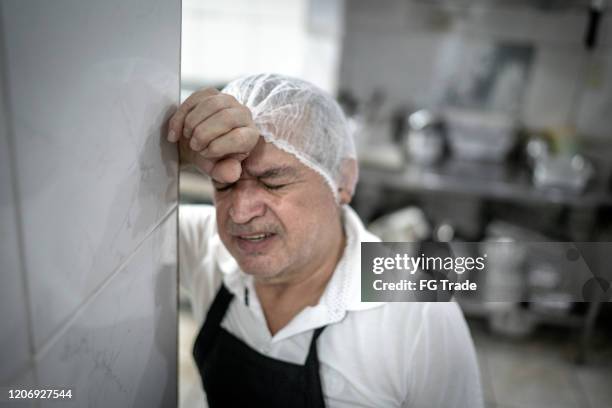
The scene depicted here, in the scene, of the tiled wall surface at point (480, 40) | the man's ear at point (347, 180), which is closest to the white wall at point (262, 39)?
the tiled wall surface at point (480, 40)

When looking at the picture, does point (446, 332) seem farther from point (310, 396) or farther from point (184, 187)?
point (184, 187)

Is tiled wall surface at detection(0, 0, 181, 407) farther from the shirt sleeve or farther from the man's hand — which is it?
the shirt sleeve

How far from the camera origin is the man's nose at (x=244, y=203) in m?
0.88

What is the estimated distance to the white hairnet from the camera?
0.88 m

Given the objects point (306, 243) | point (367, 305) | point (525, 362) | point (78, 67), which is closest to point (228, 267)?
point (306, 243)

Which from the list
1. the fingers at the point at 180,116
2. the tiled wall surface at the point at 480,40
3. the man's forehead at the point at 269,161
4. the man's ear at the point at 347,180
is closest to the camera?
the fingers at the point at 180,116

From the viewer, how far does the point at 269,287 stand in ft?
3.63

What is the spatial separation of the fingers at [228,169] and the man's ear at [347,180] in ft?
1.34

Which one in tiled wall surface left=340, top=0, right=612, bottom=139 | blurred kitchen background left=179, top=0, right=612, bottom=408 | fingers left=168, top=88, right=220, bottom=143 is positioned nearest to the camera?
fingers left=168, top=88, right=220, bottom=143

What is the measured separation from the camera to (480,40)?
9.54 ft

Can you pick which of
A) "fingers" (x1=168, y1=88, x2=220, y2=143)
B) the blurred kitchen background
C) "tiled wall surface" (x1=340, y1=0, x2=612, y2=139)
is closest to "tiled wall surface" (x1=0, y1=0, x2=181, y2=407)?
"fingers" (x1=168, y1=88, x2=220, y2=143)

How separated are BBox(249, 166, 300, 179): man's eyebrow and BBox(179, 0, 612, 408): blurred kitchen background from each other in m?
1.61

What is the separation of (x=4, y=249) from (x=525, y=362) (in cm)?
277

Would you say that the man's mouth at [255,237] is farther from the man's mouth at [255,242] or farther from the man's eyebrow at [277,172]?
the man's eyebrow at [277,172]
